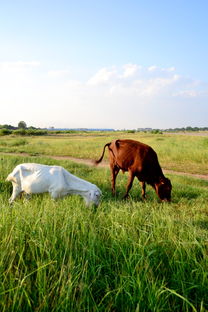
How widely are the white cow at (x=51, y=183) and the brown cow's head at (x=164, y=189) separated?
7.41ft

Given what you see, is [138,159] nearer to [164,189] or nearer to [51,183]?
[164,189]

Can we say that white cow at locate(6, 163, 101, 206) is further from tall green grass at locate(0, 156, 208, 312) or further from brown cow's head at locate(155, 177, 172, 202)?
brown cow's head at locate(155, 177, 172, 202)

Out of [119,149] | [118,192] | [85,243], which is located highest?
[119,149]

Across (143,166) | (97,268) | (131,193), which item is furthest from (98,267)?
(131,193)

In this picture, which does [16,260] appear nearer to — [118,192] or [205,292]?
[205,292]

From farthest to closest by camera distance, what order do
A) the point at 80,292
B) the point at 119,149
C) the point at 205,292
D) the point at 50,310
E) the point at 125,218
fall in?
the point at 119,149
the point at 125,218
the point at 205,292
the point at 80,292
the point at 50,310

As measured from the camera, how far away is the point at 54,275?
7.59 feet

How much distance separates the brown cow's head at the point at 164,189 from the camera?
6.94 metres

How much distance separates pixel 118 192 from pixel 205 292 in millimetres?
5658

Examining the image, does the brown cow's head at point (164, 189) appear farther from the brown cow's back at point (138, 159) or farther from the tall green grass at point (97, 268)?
the tall green grass at point (97, 268)

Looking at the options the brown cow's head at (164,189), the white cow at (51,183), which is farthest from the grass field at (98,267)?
the brown cow's head at (164,189)

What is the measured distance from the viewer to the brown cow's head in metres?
6.94

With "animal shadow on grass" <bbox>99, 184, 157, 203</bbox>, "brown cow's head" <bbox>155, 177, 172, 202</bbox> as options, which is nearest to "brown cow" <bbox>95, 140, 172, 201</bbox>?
"brown cow's head" <bbox>155, 177, 172, 202</bbox>

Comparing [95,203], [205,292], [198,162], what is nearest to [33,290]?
[205,292]
